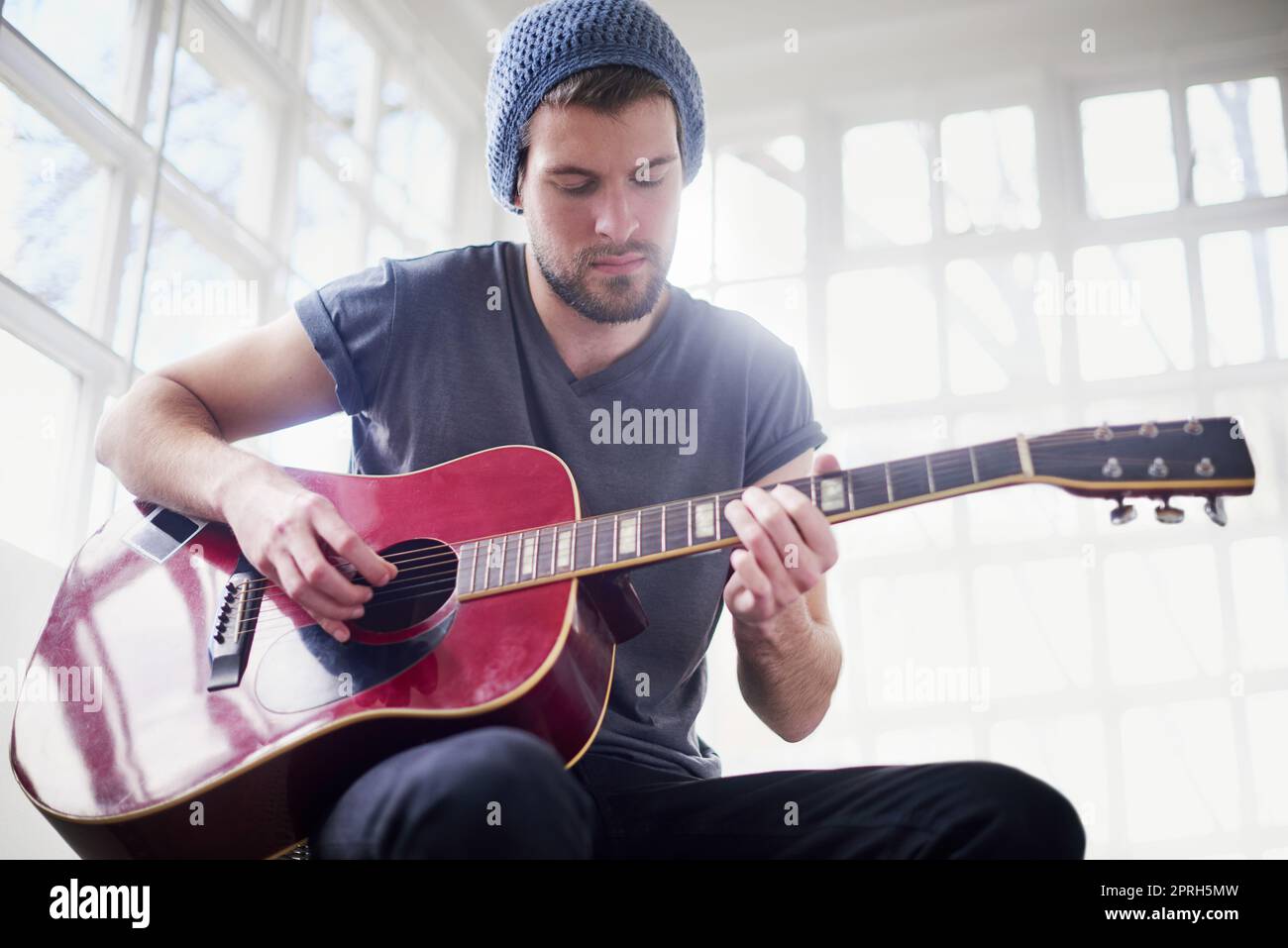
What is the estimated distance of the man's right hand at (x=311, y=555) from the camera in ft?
3.72

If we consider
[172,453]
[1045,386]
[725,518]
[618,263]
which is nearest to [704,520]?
[725,518]

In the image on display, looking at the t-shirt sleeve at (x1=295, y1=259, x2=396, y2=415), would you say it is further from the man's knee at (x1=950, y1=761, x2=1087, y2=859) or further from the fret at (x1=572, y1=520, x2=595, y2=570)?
the man's knee at (x1=950, y1=761, x2=1087, y2=859)

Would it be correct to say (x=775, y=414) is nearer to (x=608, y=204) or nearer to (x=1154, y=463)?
(x=608, y=204)

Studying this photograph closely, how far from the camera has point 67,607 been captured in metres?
1.31

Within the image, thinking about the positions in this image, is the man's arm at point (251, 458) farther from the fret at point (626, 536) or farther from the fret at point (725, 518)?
the fret at point (725, 518)

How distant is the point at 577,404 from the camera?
4.83ft

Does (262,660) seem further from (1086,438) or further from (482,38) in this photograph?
(482,38)

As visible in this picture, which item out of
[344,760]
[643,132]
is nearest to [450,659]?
[344,760]

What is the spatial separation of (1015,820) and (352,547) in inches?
26.8

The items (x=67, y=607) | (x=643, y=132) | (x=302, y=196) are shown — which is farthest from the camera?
(x=302, y=196)

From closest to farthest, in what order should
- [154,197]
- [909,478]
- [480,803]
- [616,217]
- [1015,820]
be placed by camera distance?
[480,803] < [1015,820] < [909,478] < [616,217] < [154,197]

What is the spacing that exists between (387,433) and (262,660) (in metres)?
0.39

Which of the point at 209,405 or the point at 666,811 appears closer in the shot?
the point at 666,811

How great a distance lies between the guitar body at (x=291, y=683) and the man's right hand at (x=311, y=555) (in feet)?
0.11
